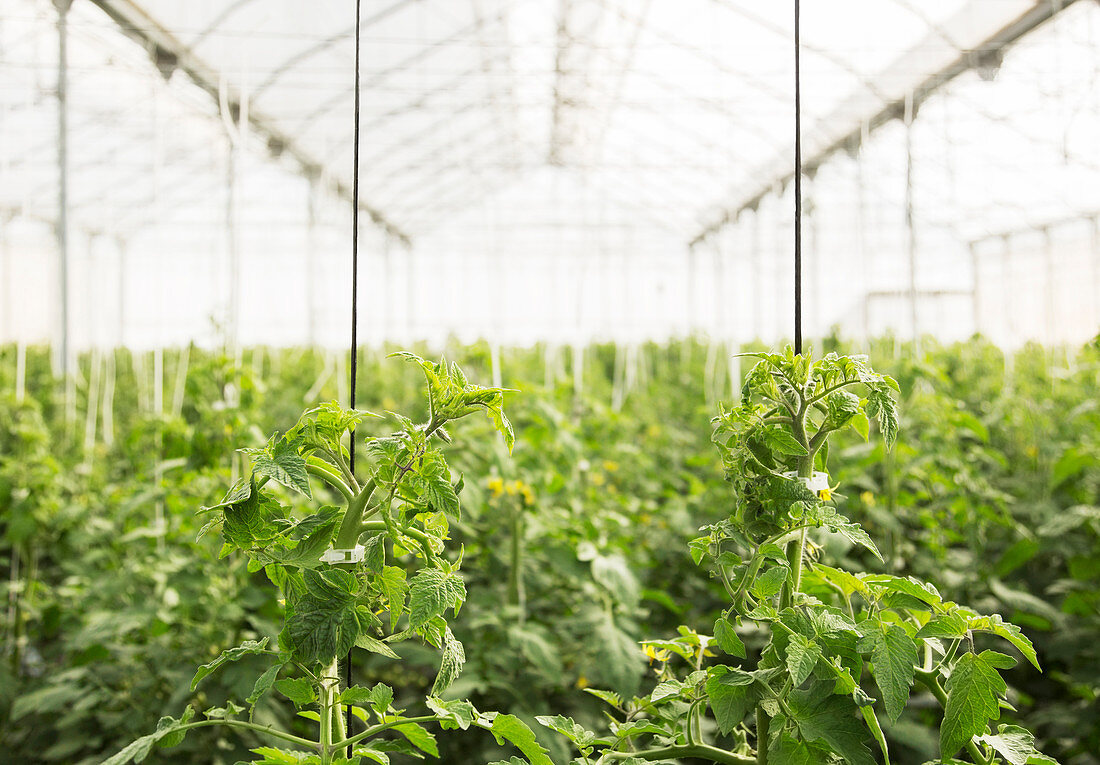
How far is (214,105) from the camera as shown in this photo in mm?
5609

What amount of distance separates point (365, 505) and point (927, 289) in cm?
1264

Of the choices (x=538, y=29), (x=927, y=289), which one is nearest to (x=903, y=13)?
(x=538, y=29)

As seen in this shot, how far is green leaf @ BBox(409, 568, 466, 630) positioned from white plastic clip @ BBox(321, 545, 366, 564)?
0.07 meters

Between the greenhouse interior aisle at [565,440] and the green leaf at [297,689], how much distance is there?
0.13 feet

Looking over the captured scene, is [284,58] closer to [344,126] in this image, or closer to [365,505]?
[344,126]

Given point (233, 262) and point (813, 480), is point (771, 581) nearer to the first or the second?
point (813, 480)

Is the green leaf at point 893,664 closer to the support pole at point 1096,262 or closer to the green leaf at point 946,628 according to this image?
the green leaf at point 946,628

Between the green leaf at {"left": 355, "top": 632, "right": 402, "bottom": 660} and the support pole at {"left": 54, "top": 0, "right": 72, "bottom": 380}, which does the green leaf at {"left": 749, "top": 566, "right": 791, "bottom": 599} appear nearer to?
the green leaf at {"left": 355, "top": 632, "right": 402, "bottom": 660}

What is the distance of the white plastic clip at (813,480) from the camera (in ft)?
3.22

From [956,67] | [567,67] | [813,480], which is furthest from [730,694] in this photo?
[567,67]

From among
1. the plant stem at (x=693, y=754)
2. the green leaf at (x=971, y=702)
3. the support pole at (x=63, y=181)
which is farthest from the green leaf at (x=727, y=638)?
Result: the support pole at (x=63, y=181)

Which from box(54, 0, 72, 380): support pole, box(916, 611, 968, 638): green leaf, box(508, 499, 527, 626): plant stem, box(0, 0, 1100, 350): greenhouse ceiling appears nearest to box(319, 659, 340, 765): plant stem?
box(916, 611, 968, 638): green leaf

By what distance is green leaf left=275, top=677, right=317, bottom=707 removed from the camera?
3.09 feet

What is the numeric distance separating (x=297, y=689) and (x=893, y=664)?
0.73 meters
